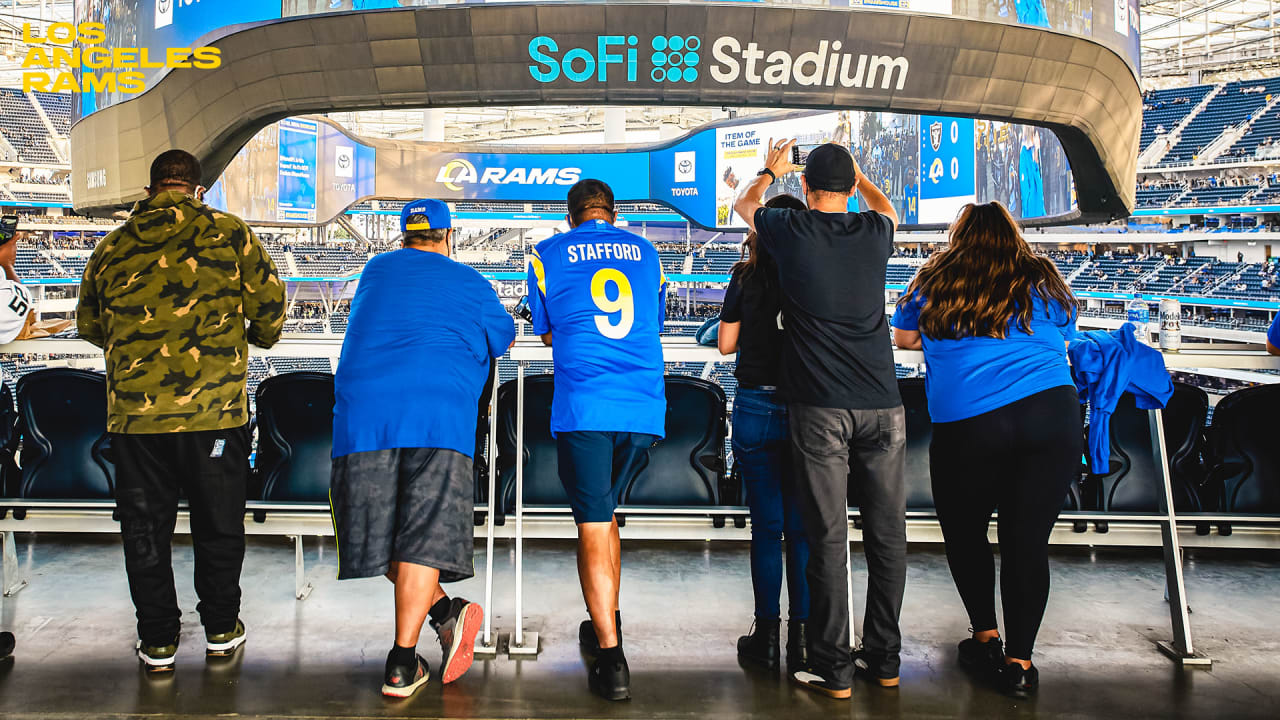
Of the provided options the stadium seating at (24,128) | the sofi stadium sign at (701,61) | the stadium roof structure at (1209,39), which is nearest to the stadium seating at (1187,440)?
the sofi stadium sign at (701,61)

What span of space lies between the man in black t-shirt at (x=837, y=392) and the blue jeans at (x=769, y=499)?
12 centimetres

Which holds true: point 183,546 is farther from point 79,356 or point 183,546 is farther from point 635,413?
point 635,413

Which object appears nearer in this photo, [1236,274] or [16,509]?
[16,509]

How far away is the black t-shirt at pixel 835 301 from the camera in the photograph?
2072 millimetres

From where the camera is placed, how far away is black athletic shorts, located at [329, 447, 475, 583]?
2109 millimetres

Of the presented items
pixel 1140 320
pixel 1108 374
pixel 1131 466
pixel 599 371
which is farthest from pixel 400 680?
pixel 1140 320

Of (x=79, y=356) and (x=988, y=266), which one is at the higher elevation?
(x=988, y=266)

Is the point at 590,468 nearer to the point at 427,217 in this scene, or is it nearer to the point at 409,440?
the point at 409,440

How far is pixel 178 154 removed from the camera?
231 cm

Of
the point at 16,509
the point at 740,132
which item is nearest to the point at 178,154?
the point at 16,509

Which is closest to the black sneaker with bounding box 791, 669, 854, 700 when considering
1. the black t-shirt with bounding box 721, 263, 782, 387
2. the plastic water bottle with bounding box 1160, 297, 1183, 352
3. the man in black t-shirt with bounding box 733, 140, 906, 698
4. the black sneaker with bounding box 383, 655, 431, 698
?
the man in black t-shirt with bounding box 733, 140, 906, 698

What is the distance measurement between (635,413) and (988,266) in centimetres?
96

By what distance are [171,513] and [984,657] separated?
2.17 m

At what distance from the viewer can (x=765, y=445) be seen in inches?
89.0
